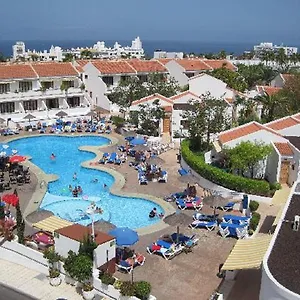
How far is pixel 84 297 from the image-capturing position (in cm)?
1850

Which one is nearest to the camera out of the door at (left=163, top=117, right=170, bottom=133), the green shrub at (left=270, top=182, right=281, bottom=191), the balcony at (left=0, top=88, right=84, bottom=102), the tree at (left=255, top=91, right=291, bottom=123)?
the green shrub at (left=270, top=182, right=281, bottom=191)

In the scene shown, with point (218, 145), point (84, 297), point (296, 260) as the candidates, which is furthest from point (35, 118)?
point (296, 260)

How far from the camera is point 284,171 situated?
101ft

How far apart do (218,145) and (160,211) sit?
8430 millimetres

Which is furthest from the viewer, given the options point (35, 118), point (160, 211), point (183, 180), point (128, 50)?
point (128, 50)

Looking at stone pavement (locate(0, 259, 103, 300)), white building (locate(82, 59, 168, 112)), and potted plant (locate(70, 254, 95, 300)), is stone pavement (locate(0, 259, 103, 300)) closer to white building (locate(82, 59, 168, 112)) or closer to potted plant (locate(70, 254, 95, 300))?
potted plant (locate(70, 254, 95, 300))

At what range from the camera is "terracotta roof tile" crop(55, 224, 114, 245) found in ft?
65.2

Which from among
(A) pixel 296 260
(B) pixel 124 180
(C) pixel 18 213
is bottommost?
(B) pixel 124 180

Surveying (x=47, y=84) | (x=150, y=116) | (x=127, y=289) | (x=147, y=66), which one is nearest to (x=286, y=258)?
(x=127, y=289)

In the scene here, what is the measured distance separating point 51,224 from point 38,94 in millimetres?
34026

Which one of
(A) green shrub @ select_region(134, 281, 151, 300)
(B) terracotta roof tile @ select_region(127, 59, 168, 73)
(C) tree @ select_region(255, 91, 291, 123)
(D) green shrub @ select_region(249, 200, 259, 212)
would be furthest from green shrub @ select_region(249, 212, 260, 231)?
(B) terracotta roof tile @ select_region(127, 59, 168, 73)

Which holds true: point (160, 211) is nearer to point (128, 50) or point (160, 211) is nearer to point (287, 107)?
point (287, 107)

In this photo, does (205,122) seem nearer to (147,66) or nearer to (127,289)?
(127,289)

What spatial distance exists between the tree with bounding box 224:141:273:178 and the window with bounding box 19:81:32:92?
31.4 m
